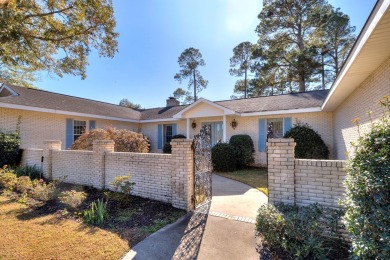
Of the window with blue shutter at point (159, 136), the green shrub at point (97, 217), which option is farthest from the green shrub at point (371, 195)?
the window with blue shutter at point (159, 136)

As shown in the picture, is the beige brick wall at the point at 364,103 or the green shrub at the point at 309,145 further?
the green shrub at the point at 309,145

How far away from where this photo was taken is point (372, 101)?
5.15 m

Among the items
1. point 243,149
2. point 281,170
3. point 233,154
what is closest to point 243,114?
point 243,149

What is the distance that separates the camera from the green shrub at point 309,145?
9.23 meters

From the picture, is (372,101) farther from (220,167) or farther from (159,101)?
(159,101)

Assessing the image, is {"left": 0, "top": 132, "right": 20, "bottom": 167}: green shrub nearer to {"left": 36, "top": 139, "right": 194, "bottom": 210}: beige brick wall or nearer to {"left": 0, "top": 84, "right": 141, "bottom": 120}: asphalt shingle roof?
{"left": 0, "top": 84, "right": 141, "bottom": 120}: asphalt shingle roof

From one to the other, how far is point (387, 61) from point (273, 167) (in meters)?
3.21

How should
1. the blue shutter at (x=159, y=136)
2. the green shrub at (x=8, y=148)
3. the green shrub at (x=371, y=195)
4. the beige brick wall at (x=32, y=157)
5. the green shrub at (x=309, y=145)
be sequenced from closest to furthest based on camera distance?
1. the green shrub at (x=371, y=195)
2. the beige brick wall at (x=32, y=157)
3. the green shrub at (x=8, y=148)
4. the green shrub at (x=309, y=145)
5. the blue shutter at (x=159, y=136)

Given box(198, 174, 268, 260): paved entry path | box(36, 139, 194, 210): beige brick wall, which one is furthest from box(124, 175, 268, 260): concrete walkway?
box(36, 139, 194, 210): beige brick wall

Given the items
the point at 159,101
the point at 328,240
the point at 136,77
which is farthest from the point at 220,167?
the point at 159,101

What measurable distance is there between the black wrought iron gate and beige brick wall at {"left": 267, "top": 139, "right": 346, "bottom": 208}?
6.39ft

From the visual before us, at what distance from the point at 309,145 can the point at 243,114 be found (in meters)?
3.79

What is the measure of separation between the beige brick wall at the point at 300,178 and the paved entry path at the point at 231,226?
33.6 inches

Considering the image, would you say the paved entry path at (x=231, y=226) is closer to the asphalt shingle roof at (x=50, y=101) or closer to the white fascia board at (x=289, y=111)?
the white fascia board at (x=289, y=111)
